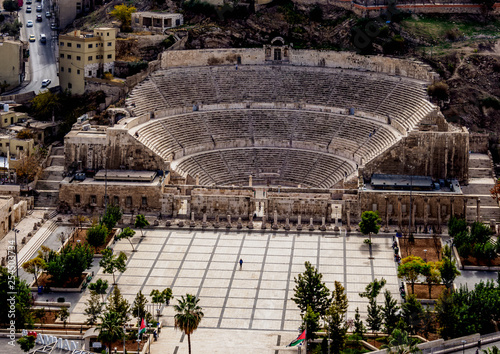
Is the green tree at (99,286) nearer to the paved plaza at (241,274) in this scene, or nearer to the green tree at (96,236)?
the paved plaza at (241,274)

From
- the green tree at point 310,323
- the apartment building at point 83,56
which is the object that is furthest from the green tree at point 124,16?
the green tree at point 310,323

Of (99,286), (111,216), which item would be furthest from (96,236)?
(99,286)

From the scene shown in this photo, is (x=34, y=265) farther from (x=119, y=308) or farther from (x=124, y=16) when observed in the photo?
(x=124, y=16)

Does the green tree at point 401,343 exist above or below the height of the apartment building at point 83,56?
below

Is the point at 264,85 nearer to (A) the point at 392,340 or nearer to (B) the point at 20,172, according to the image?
(B) the point at 20,172

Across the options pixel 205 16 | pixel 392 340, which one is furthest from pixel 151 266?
pixel 205 16
